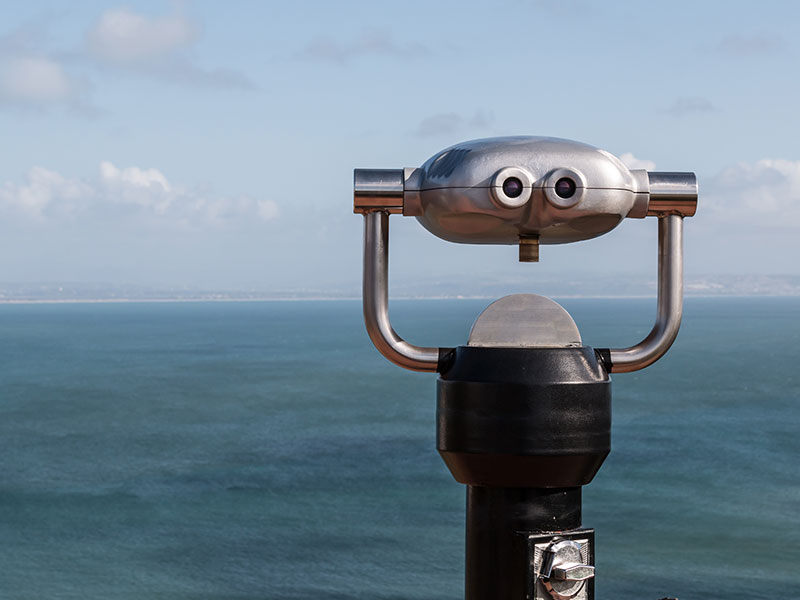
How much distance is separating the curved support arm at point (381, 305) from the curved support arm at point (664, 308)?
0.29m

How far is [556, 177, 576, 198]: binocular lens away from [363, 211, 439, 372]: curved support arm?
11.3 inches

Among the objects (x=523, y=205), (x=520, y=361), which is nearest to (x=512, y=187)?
(x=523, y=205)

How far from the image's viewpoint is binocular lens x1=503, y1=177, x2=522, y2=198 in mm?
1769

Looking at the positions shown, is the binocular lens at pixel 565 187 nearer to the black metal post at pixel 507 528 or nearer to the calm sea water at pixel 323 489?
the black metal post at pixel 507 528

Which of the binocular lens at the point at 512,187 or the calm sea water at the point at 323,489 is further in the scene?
the calm sea water at the point at 323,489

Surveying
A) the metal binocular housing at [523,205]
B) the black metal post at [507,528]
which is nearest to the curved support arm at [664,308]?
the metal binocular housing at [523,205]

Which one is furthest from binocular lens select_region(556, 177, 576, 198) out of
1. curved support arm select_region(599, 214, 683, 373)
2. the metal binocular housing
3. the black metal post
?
the black metal post

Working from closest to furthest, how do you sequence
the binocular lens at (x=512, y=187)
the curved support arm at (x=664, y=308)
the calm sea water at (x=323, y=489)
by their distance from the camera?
the binocular lens at (x=512, y=187) < the curved support arm at (x=664, y=308) < the calm sea water at (x=323, y=489)

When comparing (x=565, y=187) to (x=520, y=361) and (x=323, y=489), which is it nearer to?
(x=520, y=361)

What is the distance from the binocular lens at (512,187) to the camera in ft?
5.80

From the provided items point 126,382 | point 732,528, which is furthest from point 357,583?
point 126,382

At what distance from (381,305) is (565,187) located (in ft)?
1.12

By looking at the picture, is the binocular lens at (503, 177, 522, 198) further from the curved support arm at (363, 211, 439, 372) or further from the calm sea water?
the calm sea water

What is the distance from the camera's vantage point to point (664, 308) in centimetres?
191
